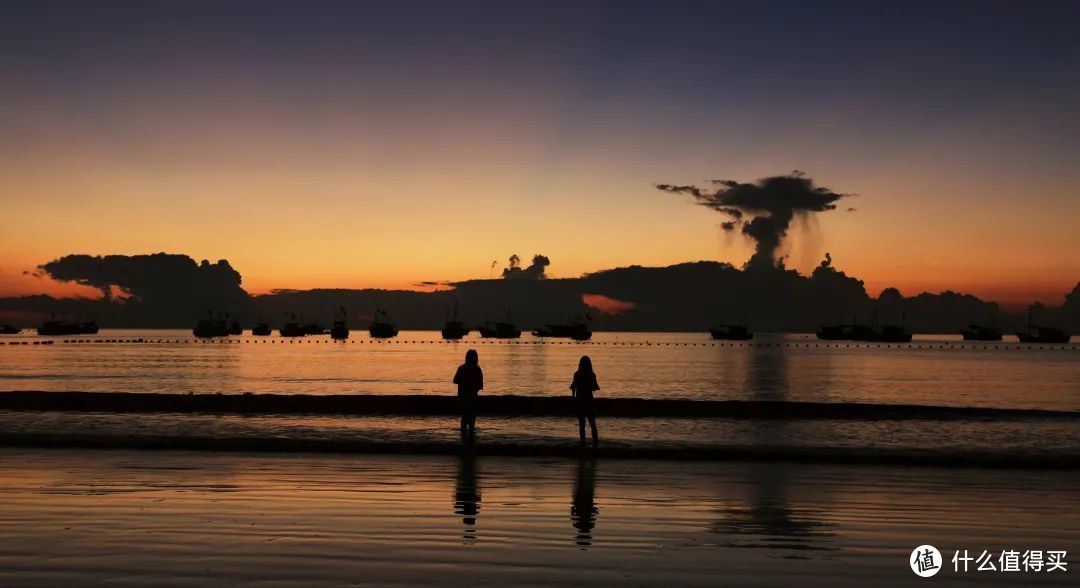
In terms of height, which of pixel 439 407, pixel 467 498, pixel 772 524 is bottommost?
pixel 439 407

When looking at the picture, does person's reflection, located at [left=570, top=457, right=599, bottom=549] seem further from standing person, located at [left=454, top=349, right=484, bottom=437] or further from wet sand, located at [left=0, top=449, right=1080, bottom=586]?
standing person, located at [left=454, top=349, right=484, bottom=437]

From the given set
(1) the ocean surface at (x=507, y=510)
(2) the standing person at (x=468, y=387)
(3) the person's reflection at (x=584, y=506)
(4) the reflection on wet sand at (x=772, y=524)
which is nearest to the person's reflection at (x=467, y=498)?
(1) the ocean surface at (x=507, y=510)

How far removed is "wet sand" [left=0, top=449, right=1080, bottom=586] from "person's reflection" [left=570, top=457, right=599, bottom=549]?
0.05 metres

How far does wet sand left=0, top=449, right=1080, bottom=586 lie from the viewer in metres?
9.16

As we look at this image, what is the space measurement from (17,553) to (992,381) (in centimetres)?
10424

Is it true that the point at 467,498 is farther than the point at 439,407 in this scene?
No

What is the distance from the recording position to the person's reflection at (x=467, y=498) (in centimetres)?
1120

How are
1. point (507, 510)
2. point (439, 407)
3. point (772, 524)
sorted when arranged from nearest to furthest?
point (772, 524), point (507, 510), point (439, 407)

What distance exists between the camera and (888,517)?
12.5 m

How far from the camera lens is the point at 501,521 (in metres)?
11.9

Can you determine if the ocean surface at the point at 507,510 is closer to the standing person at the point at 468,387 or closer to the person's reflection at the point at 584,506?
the person's reflection at the point at 584,506

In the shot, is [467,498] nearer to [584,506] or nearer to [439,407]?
[584,506]

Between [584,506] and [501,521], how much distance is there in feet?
5.83

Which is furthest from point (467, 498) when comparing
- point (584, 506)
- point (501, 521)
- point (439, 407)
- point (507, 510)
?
point (439, 407)
